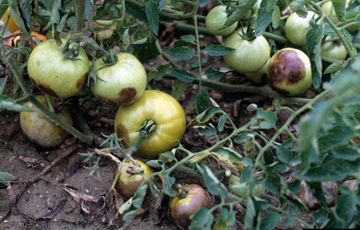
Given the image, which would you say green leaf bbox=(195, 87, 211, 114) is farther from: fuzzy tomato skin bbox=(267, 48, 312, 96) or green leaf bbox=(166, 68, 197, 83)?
fuzzy tomato skin bbox=(267, 48, 312, 96)

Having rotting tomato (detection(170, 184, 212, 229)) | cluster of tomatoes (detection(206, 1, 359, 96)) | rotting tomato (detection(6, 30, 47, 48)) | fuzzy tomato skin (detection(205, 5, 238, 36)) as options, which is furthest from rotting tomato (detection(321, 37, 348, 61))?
rotting tomato (detection(6, 30, 47, 48))

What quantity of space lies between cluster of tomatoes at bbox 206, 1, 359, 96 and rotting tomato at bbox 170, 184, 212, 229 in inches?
17.8

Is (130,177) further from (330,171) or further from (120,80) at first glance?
(330,171)

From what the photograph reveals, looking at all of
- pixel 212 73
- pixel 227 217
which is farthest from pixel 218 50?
pixel 227 217

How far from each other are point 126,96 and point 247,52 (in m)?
0.41

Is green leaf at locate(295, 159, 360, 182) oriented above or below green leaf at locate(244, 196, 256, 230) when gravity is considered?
above

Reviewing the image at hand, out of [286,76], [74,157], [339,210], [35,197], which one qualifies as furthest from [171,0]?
[339,210]

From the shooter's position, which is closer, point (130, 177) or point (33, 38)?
point (130, 177)

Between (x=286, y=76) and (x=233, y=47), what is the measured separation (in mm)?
183

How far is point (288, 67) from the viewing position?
1.85m

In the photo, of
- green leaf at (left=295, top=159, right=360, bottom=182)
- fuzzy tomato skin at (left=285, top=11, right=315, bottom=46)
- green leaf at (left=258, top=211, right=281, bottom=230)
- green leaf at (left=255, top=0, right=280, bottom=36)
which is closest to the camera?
green leaf at (left=295, top=159, right=360, bottom=182)

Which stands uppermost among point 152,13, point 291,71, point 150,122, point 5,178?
point 152,13

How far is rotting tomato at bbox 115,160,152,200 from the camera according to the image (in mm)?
1637

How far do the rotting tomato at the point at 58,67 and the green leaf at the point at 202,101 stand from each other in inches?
14.0
